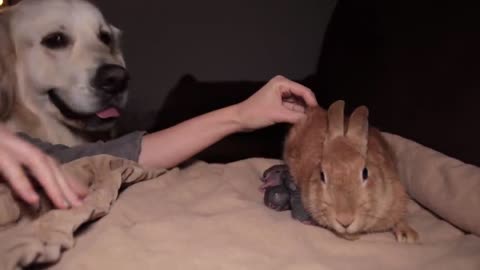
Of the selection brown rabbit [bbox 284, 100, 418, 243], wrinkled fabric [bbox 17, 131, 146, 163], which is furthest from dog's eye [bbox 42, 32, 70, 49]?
brown rabbit [bbox 284, 100, 418, 243]

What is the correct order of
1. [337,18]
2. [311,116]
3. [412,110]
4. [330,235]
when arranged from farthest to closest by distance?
[337,18], [412,110], [311,116], [330,235]

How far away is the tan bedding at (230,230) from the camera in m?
0.95

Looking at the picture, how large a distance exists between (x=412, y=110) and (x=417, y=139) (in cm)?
9

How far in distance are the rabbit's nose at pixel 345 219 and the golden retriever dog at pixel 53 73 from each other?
735 millimetres

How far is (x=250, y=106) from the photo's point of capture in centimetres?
133

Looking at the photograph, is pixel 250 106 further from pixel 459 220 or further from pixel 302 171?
pixel 459 220

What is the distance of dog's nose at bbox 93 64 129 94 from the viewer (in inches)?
57.7

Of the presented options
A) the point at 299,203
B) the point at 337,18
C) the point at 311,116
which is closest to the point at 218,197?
the point at 299,203

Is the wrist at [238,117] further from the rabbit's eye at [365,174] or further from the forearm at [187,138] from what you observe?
the rabbit's eye at [365,174]

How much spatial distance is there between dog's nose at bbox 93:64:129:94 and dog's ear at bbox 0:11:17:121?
0.74 ft

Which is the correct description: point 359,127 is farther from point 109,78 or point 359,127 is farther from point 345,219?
point 109,78

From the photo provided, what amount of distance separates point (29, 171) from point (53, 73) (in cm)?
61

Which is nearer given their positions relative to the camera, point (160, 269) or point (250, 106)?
point (160, 269)

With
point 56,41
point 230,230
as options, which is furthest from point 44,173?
point 56,41
